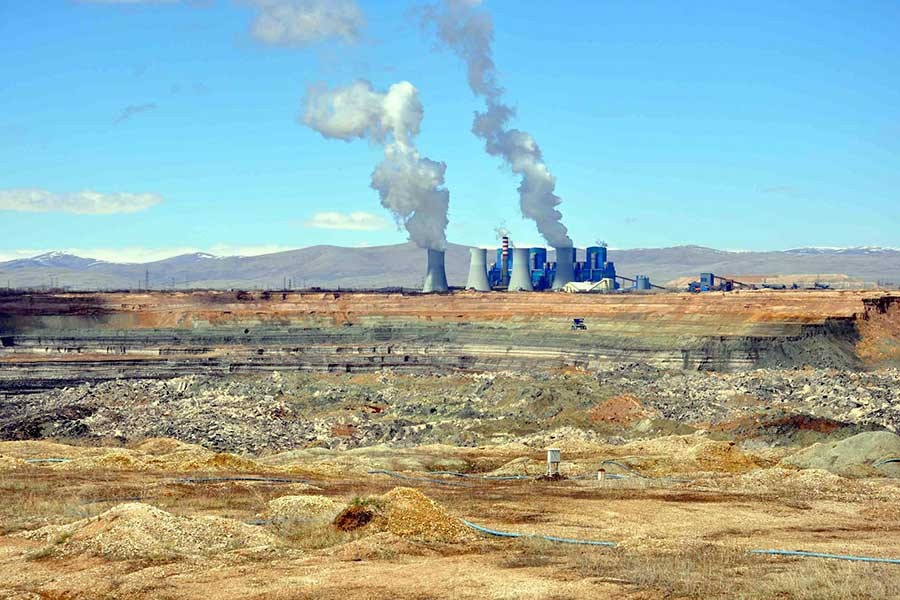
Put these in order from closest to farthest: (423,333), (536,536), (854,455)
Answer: (536,536) → (854,455) → (423,333)

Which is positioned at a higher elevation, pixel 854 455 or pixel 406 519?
pixel 406 519

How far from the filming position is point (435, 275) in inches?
5723

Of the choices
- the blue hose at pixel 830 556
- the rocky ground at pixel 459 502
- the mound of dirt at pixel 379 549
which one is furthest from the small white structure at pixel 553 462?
the blue hose at pixel 830 556

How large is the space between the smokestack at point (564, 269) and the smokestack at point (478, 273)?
9.02 meters

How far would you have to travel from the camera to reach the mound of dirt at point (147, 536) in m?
21.8

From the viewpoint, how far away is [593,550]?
74.3ft

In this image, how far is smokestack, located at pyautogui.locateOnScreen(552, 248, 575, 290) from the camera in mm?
145750

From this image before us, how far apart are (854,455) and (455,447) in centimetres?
1601

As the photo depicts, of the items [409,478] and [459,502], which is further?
[409,478]

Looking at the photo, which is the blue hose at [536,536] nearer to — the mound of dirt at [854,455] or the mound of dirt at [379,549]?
the mound of dirt at [379,549]

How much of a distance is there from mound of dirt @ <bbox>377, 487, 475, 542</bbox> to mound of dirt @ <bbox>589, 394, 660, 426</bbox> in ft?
112

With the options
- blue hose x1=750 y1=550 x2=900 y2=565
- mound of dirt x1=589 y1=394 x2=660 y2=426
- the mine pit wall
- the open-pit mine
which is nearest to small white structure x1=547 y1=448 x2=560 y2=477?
the open-pit mine

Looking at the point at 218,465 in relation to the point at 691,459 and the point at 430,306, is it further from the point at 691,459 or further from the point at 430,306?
the point at 430,306

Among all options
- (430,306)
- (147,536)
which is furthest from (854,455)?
(430,306)
